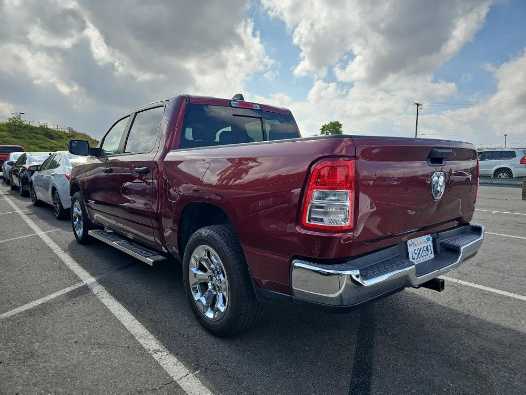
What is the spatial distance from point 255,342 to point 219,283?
52 centimetres

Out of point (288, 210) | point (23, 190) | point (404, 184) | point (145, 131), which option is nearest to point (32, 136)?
point (23, 190)

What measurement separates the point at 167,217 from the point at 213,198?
78 cm

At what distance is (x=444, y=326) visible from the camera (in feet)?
9.51

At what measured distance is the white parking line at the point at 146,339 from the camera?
2150 millimetres

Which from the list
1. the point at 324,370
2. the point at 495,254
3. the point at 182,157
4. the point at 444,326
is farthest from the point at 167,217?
the point at 495,254

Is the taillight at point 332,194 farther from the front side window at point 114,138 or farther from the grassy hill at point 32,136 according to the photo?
the grassy hill at point 32,136

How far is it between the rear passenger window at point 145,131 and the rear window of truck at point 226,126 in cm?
33

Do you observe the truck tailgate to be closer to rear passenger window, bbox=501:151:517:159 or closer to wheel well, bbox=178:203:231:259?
wheel well, bbox=178:203:231:259

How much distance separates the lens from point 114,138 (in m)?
4.68

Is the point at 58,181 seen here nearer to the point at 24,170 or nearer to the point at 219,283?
the point at 24,170

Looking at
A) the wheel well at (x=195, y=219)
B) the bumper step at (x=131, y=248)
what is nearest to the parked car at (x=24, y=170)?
the bumper step at (x=131, y=248)

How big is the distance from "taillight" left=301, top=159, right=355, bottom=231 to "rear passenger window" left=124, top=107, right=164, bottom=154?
80.1 inches

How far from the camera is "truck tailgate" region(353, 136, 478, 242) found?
199 cm

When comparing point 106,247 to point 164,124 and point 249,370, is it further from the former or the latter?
point 249,370
